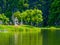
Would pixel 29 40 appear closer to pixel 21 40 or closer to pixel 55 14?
pixel 21 40

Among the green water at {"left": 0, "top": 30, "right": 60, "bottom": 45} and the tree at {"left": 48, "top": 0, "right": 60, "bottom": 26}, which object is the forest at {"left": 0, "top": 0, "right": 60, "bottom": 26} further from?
the green water at {"left": 0, "top": 30, "right": 60, "bottom": 45}

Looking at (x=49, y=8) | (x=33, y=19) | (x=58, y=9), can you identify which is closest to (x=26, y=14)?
(x=33, y=19)

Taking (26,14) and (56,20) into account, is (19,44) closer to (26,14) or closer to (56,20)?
(26,14)

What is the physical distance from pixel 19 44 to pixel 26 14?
45.8 metres

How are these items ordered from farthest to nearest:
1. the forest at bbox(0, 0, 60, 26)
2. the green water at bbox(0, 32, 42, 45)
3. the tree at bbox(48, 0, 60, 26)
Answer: the forest at bbox(0, 0, 60, 26), the tree at bbox(48, 0, 60, 26), the green water at bbox(0, 32, 42, 45)

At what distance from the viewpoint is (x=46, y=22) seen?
87688 mm

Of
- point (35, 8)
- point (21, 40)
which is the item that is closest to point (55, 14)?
point (35, 8)

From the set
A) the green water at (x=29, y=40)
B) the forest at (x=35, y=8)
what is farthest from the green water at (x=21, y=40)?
the forest at (x=35, y=8)

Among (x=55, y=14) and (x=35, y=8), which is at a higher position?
(x=35, y=8)

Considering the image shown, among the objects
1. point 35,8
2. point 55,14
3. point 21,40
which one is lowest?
point 21,40

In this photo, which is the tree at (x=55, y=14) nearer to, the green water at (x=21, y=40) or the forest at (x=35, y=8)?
the forest at (x=35, y=8)

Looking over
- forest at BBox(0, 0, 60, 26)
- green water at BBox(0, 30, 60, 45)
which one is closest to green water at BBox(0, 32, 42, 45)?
green water at BBox(0, 30, 60, 45)

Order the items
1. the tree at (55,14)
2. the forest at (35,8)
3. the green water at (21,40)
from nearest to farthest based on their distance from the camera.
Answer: the green water at (21,40) < the tree at (55,14) < the forest at (35,8)

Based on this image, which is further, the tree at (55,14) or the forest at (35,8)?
the forest at (35,8)
